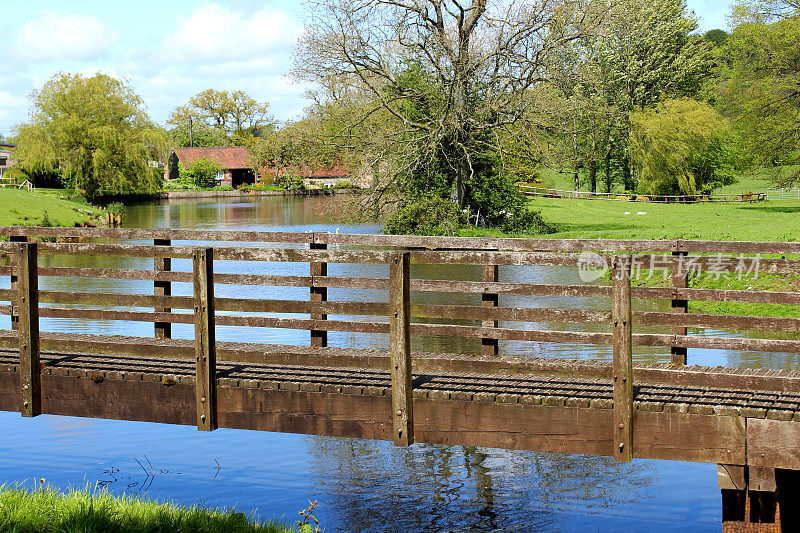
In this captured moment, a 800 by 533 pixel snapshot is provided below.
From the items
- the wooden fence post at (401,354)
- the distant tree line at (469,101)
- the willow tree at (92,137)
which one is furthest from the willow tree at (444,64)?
the willow tree at (92,137)

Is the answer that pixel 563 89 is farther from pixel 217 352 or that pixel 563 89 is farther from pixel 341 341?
pixel 217 352

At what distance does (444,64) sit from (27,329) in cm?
2738

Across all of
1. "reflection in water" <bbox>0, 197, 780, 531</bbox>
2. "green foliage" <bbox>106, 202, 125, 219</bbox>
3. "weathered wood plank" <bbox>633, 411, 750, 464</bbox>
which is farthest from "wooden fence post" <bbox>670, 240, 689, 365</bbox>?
"green foliage" <bbox>106, 202, 125, 219</bbox>

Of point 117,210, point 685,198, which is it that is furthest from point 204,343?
point 685,198

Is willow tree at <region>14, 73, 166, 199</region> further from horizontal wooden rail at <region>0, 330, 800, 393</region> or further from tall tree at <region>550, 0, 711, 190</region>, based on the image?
horizontal wooden rail at <region>0, 330, 800, 393</region>

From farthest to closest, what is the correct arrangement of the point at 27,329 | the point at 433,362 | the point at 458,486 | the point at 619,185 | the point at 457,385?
the point at 619,185
the point at 458,486
the point at 433,362
the point at 27,329
the point at 457,385

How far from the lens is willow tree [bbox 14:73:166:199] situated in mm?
64250

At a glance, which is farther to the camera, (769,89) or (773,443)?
(769,89)

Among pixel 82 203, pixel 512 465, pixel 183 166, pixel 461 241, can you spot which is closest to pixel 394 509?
pixel 512 465

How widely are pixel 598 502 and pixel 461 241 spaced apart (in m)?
3.10

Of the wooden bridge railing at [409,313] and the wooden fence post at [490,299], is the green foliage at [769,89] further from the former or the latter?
the wooden fence post at [490,299]

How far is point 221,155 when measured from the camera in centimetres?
12262

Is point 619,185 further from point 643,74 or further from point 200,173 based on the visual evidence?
point 200,173

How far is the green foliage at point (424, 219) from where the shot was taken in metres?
33.2
